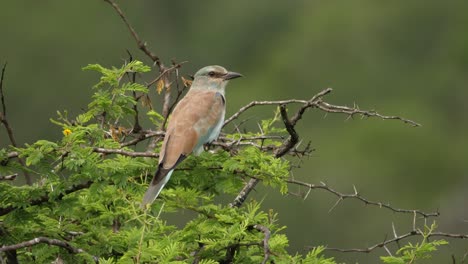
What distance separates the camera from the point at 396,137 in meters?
33.8

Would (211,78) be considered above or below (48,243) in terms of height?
above

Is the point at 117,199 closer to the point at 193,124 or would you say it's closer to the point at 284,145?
the point at 284,145

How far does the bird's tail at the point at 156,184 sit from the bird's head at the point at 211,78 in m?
1.88

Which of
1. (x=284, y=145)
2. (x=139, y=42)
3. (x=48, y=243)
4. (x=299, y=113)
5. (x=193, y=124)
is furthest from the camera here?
(x=193, y=124)

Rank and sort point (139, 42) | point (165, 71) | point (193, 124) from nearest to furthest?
point (165, 71) → point (139, 42) → point (193, 124)

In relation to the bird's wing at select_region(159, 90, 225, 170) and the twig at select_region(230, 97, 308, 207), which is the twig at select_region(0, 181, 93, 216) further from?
the twig at select_region(230, 97, 308, 207)

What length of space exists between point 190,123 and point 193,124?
18 mm

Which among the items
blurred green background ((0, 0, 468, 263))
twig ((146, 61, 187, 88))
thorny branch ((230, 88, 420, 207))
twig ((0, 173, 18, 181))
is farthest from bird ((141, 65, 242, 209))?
blurred green background ((0, 0, 468, 263))

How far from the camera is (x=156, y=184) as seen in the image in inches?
217

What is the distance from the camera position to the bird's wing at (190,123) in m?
5.82

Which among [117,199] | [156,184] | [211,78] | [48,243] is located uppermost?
[211,78]

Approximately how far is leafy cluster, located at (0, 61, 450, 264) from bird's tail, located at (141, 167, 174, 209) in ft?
0.16

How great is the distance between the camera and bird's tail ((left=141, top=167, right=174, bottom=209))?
212 inches

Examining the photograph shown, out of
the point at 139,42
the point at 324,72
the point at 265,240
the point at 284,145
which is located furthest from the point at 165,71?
the point at 324,72
